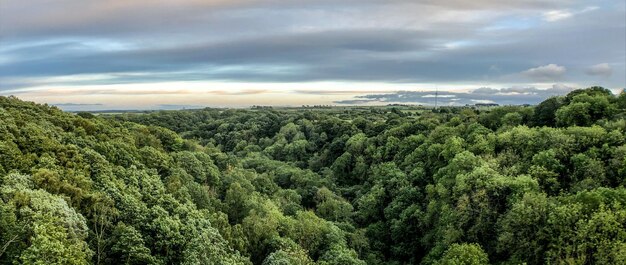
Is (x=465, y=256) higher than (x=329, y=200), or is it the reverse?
(x=465, y=256)

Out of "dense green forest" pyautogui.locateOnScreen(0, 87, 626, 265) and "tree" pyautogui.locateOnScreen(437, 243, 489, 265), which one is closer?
"dense green forest" pyautogui.locateOnScreen(0, 87, 626, 265)

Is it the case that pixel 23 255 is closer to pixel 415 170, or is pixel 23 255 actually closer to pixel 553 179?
pixel 553 179

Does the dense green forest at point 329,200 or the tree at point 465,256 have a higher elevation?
the dense green forest at point 329,200

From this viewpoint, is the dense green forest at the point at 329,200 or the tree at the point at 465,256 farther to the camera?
the tree at the point at 465,256

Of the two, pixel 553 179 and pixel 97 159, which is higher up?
pixel 97 159

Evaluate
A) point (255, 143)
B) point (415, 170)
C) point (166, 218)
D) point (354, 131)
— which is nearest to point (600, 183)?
point (415, 170)

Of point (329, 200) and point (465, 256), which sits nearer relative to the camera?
point (465, 256)

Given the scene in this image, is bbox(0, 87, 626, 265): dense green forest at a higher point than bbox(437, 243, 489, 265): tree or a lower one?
higher

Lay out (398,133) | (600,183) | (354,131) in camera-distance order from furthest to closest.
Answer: (354,131) → (398,133) → (600,183)
